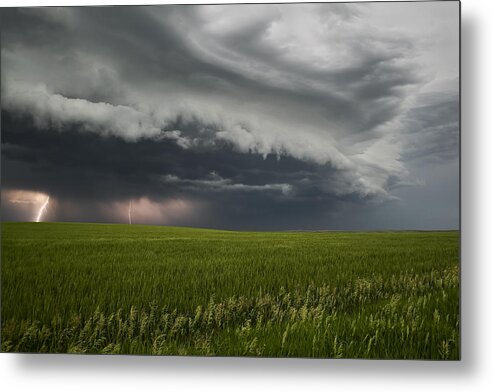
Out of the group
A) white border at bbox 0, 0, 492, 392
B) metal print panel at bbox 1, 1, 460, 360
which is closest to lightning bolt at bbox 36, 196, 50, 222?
metal print panel at bbox 1, 1, 460, 360

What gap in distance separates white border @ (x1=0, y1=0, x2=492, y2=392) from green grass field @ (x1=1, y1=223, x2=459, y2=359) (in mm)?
137

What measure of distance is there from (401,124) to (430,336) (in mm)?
1351

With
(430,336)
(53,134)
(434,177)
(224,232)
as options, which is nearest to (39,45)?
(53,134)

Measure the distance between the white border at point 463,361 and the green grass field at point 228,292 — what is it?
0.14 m

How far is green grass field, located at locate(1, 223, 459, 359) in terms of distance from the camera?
141 inches

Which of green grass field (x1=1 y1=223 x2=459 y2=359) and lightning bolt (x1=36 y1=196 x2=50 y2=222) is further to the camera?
lightning bolt (x1=36 y1=196 x2=50 y2=222)

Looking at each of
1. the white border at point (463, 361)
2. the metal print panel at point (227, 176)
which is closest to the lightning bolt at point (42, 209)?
the metal print panel at point (227, 176)

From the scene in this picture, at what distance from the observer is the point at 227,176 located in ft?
12.5

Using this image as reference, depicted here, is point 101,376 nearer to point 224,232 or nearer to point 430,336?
point 224,232

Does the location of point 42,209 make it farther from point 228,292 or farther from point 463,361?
point 463,361

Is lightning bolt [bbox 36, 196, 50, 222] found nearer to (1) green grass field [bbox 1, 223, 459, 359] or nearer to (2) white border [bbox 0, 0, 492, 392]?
(1) green grass field [bbox 1, 223, 459, 359]

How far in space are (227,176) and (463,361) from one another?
1.92 metres

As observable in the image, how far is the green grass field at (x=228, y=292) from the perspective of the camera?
359 centimetres

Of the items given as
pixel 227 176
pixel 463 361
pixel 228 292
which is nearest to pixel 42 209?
pixel 227 176
